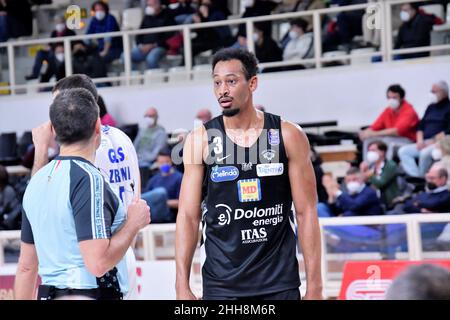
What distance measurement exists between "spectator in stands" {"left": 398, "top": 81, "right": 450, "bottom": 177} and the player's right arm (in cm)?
632

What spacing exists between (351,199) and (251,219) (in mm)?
5080

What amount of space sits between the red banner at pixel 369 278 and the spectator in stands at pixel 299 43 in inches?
275

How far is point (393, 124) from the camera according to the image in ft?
39.7

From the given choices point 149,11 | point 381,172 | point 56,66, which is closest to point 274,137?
point 381,172

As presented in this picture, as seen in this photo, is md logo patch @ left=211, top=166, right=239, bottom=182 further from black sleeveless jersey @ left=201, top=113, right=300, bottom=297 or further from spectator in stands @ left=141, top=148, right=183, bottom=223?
spectator in stands @ left=141, top=148, right=183, bottom=223

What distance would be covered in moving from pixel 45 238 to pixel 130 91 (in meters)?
10.4

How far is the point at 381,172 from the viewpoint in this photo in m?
11.0

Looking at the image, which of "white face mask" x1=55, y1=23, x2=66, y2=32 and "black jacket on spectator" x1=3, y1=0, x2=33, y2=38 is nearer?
"white face mask" x1=55, y1=23, x2=66, y2=32

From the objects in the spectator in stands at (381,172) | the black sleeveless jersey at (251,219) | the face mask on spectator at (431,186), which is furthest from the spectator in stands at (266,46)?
the black sleeveless jersey at (251,219)

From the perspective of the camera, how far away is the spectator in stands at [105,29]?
14.2 metres

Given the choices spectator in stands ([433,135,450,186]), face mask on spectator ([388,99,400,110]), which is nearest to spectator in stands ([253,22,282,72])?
face mask on spectator ([388,99,400,110])

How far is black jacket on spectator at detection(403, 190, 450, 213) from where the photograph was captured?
9.71m

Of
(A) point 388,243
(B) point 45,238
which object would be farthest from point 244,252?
(A) point 388,243

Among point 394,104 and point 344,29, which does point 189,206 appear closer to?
point 394,104
